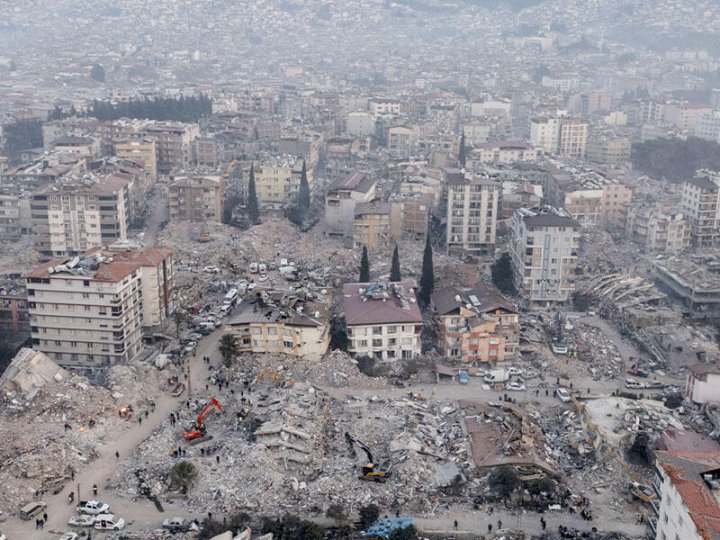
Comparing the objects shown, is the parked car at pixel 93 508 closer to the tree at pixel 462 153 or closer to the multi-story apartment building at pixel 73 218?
the multi-story apartment building at pixel 73 218

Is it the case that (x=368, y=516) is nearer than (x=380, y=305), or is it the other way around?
(x=368, y=516)

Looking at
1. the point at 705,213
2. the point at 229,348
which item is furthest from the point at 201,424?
the point at 705,213

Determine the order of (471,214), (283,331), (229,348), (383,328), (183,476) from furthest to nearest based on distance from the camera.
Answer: (471,214)
(383,328)
(283,331)
(229,348)
(183,476)

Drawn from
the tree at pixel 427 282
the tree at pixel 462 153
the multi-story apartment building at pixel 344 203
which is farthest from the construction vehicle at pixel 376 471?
the tree at pixel 462 153

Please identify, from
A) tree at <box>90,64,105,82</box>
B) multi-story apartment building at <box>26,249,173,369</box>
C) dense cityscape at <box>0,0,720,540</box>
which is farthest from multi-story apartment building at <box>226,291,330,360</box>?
tree at <box>90,64,105,82</box>

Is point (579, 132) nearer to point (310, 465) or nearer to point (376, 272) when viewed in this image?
point (376, 272)

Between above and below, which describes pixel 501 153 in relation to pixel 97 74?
below

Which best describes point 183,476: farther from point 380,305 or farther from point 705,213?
point 705,213
